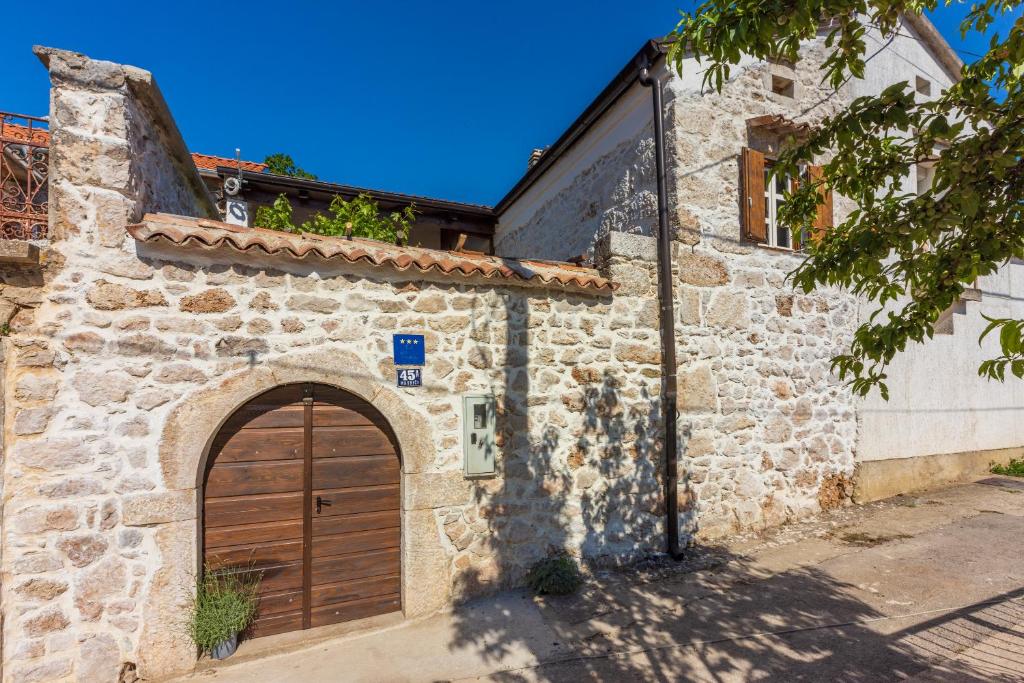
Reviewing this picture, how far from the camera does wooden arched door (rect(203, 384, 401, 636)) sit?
3.61 meters

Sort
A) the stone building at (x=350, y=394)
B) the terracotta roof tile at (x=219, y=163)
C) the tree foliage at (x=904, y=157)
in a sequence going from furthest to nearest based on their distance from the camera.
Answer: the terracotta roof tile at (x=219, y=163), the stone building at (x=350, y=394), the tree foliage at (x=904, y=157)

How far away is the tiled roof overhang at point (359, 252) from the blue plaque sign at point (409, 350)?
573mm

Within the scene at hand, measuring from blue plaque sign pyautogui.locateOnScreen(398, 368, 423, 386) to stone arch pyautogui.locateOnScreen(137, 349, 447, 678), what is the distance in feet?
0.44

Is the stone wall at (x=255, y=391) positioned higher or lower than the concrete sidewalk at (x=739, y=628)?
higher

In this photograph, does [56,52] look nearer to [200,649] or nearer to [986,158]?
[200,649]

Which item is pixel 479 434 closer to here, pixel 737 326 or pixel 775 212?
pixel 737 326

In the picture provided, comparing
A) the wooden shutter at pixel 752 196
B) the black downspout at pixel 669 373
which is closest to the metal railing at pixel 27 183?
the black downspout at pixel 669 373

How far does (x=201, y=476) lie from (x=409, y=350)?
Result: 1.75 metres

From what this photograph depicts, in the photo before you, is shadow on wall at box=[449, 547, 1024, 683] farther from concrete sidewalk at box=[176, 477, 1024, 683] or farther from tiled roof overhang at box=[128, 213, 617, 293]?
tiled roof overhang at box=[128, 213, 617, 293]

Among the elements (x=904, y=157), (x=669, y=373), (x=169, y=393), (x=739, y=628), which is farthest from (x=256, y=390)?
(x=904, y=157)

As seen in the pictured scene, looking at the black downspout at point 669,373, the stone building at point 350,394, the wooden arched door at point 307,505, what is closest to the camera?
the stone building at point 350,394

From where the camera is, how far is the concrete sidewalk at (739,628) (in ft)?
10.6

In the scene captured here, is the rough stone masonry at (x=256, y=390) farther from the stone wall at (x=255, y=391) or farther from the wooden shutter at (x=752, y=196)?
the wooden shutter at (x=752, y=196)

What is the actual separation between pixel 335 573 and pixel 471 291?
8.50ft
